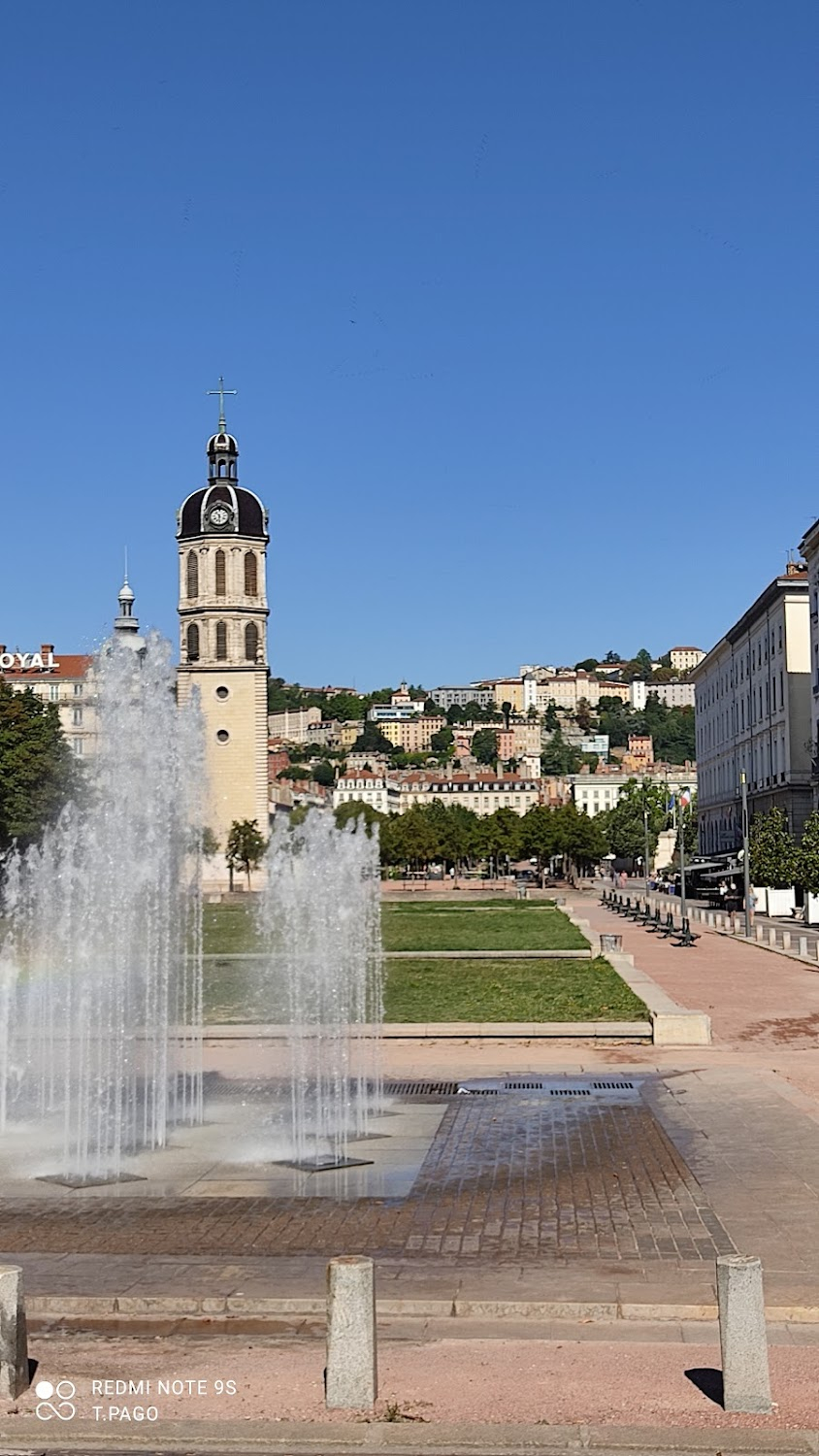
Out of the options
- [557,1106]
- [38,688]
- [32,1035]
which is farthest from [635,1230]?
[38,688]

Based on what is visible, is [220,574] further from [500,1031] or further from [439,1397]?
[439,1397]

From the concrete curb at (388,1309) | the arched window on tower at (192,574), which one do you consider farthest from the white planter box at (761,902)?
the arched window on tower at (192,574)

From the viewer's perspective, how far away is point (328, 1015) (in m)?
23.8

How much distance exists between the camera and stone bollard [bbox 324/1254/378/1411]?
23.7 feet

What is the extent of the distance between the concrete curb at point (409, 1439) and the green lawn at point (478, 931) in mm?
30959

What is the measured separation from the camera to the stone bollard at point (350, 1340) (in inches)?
285

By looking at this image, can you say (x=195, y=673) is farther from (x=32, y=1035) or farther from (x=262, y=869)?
(x=32, y=1035)

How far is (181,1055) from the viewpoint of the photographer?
2078 cm

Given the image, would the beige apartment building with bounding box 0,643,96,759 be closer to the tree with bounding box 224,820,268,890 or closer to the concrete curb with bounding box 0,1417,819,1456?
the tree with bounding box 224,820,268,890

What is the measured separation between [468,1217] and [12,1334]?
4.19m

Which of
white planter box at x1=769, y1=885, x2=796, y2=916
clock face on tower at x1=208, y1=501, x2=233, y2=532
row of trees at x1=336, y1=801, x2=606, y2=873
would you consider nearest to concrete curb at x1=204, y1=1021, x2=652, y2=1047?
white planter box at x1=769, y1=885, x2=796, y2=916

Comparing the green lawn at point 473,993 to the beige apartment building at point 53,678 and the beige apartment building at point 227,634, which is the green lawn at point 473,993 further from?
→ the beige apartment building at point 53,678

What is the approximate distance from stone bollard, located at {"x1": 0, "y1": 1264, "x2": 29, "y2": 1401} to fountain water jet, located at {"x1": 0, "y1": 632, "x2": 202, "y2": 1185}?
5.54m

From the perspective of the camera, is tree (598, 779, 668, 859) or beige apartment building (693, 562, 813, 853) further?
tree (598, 779, 668, 859)
